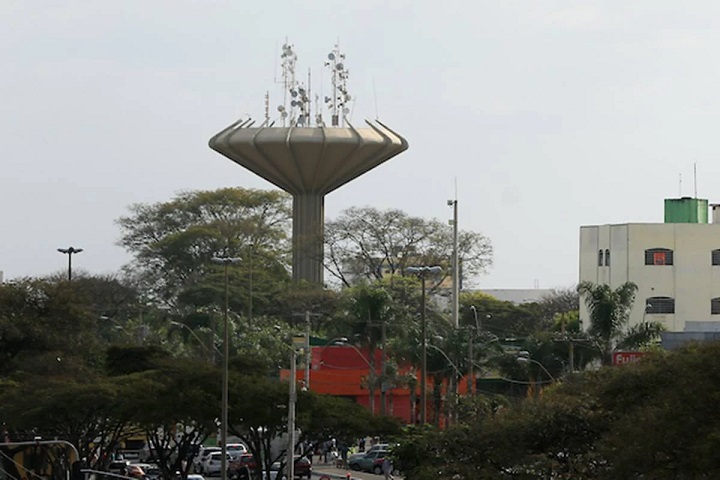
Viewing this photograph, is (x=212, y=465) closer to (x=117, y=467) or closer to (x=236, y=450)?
(x=236, y=450)

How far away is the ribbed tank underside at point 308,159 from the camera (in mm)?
109750

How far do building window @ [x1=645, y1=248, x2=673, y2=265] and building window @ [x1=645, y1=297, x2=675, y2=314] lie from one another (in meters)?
2.07

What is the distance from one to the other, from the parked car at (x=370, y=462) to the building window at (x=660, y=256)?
2870 cm

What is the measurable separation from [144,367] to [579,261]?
1479 inches

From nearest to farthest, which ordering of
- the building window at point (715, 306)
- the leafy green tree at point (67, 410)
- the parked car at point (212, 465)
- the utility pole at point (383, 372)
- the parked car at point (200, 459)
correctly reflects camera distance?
1. the leafy green tree at point (67, 410)
2. the parked car at point (212, 465)
3. the parked car at point (200, 459)
4. the utility pole at point (383, 372)
5. the building window at point (715, 306)

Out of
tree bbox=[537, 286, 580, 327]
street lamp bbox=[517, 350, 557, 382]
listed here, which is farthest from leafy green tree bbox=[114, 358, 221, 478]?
tree bbox=[537, 286, 580, 327]

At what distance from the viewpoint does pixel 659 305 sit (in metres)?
87.6

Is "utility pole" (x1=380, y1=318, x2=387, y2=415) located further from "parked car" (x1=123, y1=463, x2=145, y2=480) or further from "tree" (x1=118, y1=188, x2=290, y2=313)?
"tree" (x1=118, y1=188, x2=290, y2=313)

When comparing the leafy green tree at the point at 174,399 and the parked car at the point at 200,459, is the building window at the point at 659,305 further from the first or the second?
the leafy green tree at the point at 174,399

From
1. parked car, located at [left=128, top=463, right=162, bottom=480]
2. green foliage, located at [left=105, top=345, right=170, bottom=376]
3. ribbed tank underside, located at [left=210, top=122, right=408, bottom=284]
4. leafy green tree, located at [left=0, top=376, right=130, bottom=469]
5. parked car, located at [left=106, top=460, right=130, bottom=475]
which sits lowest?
→ parked car, located at [left=128, top=463, right=162, bottom=480]

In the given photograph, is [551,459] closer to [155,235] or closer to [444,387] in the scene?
[444,387]

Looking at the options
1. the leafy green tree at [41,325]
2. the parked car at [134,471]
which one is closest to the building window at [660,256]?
the leafy green tree at [41,325]

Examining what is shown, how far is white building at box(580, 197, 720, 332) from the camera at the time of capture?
8612 centimetres

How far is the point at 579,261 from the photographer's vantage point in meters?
90.6
